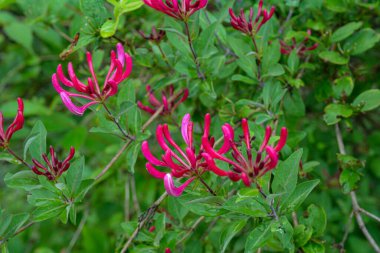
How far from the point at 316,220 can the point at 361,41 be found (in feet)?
1.78

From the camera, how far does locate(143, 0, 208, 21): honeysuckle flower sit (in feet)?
3.55

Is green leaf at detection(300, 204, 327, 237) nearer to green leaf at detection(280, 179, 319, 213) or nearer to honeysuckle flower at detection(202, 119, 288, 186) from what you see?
green leaf at detection(280, 179, 319, 213)

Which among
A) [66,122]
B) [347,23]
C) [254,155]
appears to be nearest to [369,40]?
[347,23]

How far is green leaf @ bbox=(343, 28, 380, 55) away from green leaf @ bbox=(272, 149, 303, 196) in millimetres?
575

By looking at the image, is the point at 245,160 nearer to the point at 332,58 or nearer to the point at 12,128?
the point at 12,128

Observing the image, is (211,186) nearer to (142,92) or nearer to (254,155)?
(254,155)

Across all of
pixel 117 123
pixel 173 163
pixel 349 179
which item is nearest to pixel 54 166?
pixel 117 123

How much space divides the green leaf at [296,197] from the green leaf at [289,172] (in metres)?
0.02

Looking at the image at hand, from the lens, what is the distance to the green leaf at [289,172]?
106 centimetres

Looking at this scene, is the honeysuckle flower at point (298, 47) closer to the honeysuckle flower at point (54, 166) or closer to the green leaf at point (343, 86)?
the green leaf at point (343, 86)

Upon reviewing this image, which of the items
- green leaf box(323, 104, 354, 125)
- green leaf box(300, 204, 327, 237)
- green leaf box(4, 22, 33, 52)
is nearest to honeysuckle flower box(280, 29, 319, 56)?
green leaf box(323, 104, 354, 125)

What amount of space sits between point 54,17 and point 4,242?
2.78ft

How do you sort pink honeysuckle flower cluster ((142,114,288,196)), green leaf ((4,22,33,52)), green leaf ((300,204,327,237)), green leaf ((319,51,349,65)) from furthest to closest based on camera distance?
green leaf ((4,22,33,52)) < green leaf ((319,51,349,65)) < green leaf ((300,204,327,237)) < pink honeysuckle flower cluster ((142,114,288,196))

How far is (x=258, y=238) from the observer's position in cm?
106
